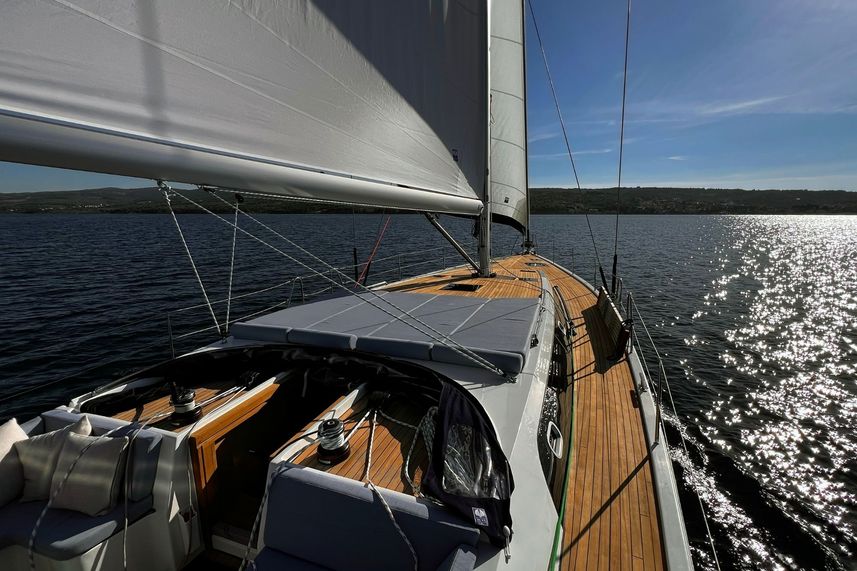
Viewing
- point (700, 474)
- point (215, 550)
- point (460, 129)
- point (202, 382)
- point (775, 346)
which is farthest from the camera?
point (775, 346)

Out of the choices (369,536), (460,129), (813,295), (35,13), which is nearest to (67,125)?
(35,13)

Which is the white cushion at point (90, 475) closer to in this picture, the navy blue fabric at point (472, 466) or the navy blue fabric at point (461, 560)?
the navy blue fabric at point (472, 466)

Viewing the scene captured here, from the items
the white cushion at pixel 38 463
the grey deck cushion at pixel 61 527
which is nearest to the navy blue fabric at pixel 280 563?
the grey deck cushion at pixel 61 527

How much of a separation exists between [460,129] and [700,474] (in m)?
7.97

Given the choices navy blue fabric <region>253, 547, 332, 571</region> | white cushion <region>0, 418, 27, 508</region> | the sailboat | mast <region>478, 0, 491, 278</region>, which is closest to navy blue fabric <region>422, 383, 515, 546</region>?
the sailboat

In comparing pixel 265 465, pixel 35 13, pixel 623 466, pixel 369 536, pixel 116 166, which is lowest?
pixel 623 466

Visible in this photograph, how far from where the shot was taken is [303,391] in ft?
14.7

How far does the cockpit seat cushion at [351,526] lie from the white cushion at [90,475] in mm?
1236

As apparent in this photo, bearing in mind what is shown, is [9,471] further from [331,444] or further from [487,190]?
[487,190]

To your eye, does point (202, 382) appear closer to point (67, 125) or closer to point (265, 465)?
point (265, 465)

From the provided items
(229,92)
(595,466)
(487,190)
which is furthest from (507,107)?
(229,92)

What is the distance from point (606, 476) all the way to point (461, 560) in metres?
2.85

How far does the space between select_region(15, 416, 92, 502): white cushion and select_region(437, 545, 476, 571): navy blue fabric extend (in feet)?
9.85

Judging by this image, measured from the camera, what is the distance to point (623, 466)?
14.8ft
